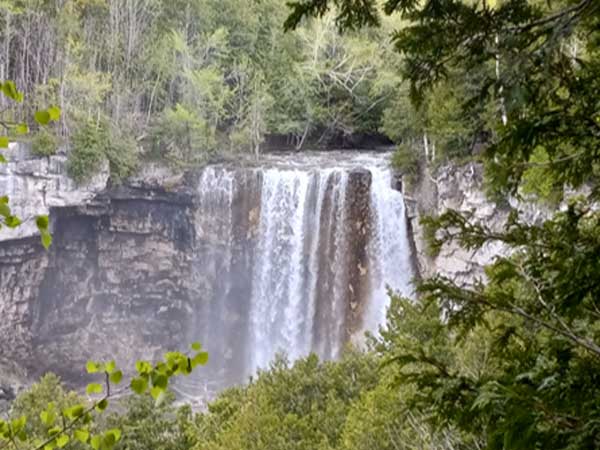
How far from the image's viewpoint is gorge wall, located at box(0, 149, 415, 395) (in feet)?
52.3

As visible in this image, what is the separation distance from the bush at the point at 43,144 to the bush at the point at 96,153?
55 cm

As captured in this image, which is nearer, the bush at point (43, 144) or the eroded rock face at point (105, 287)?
the bush at point (43, 144)

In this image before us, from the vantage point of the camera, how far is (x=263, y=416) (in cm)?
735

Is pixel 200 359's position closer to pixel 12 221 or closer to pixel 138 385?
pixel 138 385

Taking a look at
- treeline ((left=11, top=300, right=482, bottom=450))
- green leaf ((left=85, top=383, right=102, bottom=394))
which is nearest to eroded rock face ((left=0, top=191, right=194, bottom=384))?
treeline ((left=11, top=300, right=482, bottom=450))

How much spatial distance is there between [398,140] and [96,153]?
937cm

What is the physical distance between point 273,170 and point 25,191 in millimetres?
7465

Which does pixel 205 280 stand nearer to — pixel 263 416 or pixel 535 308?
pixel 263 416

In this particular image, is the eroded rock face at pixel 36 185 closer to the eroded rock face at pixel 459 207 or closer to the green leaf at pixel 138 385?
the eroded rock face at pixel 459 207

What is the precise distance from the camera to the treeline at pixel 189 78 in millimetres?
16719

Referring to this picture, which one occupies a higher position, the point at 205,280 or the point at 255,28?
the point at 255,28

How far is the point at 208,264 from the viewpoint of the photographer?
1870cm

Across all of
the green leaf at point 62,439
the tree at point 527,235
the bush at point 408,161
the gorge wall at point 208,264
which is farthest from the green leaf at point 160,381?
the gorge wall at point 208,264

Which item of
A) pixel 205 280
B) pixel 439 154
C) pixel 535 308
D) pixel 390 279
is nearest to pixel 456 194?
pixel 439 154
